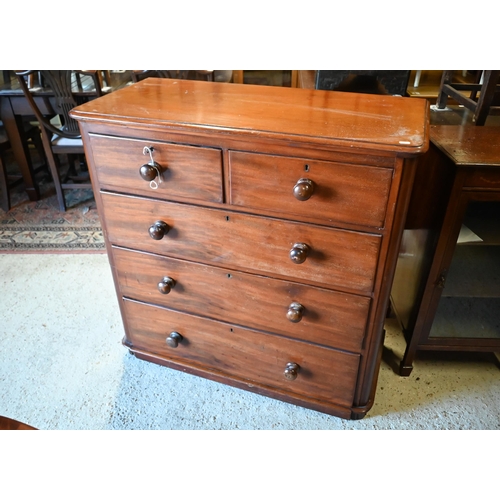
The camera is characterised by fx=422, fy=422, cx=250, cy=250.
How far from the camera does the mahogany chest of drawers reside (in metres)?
1.04

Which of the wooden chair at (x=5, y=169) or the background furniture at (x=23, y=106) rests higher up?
the background furniture at (x=23, y=106)

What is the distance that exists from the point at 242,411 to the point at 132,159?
922 millimetres

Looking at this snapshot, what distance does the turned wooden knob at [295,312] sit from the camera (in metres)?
1.23

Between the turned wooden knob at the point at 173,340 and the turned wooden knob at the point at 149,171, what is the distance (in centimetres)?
60

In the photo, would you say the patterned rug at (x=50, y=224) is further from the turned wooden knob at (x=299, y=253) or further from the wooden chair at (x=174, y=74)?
the turned wooden knob at (x=299, y=253)

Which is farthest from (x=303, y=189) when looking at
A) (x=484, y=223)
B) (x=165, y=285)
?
(x=484, y=223)

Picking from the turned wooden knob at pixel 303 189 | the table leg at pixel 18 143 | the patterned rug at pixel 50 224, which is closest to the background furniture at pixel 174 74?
the table leg at pixel 18 143

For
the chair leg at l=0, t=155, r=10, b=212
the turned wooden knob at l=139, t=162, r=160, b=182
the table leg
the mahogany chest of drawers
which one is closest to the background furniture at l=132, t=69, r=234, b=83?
the table leg

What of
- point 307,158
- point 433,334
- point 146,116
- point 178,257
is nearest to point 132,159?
point 146,116

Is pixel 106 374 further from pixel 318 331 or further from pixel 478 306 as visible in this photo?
pixel 478 306

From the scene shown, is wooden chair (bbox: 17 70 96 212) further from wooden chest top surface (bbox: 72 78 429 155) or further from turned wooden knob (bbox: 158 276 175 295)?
turned wooden knob (bbox: 158 276 175 295)

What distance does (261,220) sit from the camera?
3.83ft

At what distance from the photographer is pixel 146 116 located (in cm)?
115

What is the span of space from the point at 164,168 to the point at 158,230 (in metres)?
0.19
